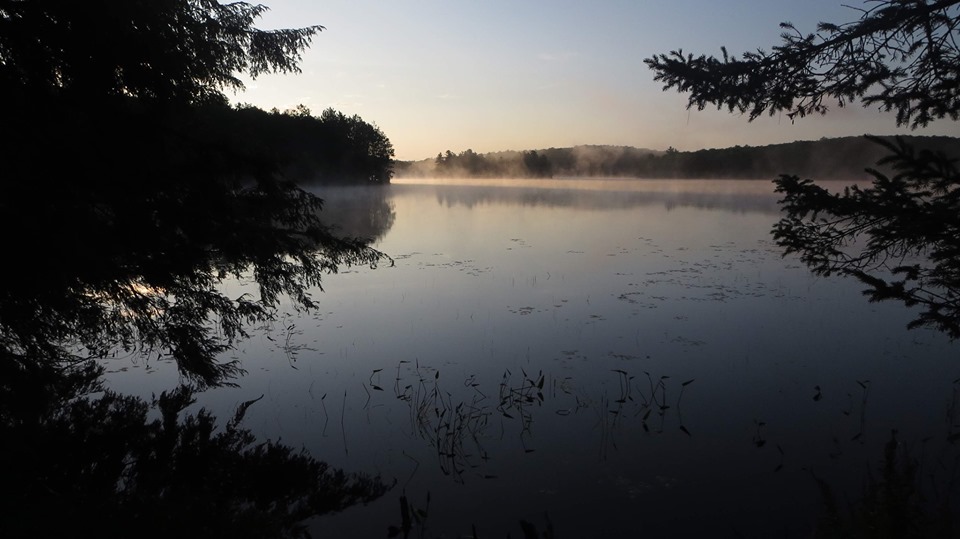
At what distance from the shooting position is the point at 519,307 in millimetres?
11648

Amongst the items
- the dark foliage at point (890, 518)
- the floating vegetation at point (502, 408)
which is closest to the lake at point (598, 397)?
the floating vegetation at point (502, 408)

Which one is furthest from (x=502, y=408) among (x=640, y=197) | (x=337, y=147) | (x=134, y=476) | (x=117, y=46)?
(x=337, y=147)

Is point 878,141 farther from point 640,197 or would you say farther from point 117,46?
point 640,197

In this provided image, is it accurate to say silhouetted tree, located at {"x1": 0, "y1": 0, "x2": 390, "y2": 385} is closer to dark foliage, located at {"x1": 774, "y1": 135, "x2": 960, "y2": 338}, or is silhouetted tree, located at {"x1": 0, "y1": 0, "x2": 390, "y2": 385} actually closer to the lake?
the lake

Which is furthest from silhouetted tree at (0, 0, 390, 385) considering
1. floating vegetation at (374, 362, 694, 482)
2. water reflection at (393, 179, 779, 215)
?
water reflection at (393, 179, 779, 215)

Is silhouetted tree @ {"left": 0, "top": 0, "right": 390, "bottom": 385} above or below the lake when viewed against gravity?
above

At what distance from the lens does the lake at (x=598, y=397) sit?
16.0 feet

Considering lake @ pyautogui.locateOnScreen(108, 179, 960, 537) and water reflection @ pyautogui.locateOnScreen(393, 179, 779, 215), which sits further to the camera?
water reflection @ pyautogui.locateOnScreen(393, 179, 779, 215)

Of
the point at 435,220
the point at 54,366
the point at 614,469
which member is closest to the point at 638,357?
the point at 614,469

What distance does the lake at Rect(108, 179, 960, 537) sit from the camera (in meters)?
4.89

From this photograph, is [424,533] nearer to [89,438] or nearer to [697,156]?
[89,438]

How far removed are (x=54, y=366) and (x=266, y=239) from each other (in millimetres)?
2243

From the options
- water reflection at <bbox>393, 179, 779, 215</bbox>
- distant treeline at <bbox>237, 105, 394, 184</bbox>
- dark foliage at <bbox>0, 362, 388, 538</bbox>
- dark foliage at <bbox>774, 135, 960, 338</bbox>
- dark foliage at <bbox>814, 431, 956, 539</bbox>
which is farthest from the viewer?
distant treeline at <bbox>237, 105, 394, 184</bbox>

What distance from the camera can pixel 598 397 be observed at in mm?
7039
